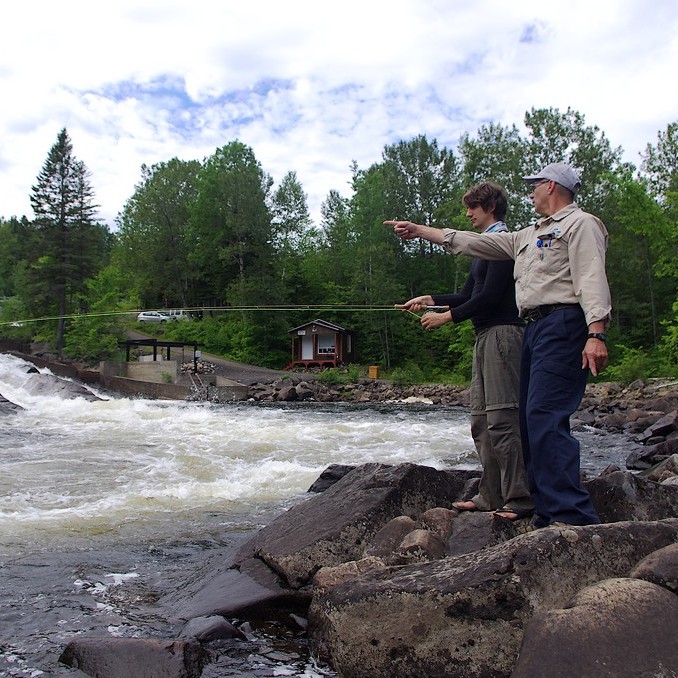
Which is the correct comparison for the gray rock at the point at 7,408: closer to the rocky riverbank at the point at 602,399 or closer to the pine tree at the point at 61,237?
the rocky riverbank at the point at 602,399

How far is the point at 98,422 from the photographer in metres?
17.1

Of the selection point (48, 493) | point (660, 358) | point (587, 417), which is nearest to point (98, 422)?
point (48, 493)

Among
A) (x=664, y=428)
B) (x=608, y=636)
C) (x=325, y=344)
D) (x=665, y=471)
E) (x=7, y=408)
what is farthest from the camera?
(x=325, y=344)

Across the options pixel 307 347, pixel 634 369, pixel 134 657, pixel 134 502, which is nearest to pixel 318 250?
pixel 307 347

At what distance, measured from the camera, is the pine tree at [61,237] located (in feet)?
141

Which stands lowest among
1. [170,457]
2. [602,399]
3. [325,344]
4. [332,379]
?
[332,379]

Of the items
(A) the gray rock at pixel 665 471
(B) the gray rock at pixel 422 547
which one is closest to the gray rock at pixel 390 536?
(B) the gray rock at pixel 422 547

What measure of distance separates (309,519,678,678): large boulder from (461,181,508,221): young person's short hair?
2.13m

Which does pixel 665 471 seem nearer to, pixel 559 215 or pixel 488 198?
pixel 488 198

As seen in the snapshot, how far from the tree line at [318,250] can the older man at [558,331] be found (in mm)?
25995

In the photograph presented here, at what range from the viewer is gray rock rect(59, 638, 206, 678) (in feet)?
10.1

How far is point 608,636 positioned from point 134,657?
2022 mm

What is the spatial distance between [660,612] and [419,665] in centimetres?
101

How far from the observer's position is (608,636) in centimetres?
242
